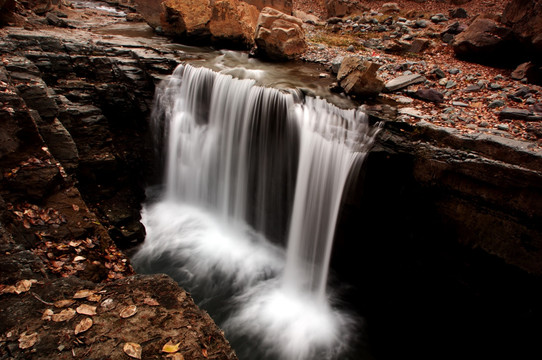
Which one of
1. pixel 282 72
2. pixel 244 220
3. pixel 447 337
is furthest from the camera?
pixel 282 72

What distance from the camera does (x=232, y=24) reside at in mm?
10719

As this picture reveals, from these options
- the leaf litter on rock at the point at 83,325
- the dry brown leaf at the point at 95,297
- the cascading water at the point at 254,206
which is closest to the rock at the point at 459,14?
the cascading water at the point at 254,206

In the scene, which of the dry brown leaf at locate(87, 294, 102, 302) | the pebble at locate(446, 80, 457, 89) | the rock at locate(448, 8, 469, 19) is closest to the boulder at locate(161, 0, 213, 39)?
the pebble at locate(446, 80, 457, 89)

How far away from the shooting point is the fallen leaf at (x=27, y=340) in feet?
6.21

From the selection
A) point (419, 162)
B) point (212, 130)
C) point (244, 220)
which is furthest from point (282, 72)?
point (419, 162)

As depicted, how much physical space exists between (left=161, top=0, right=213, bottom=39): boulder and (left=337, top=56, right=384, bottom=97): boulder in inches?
255

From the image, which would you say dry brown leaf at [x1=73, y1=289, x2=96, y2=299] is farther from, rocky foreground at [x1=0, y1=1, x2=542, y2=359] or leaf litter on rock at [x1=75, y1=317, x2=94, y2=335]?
leaf litter on rock at [x1=75, y1=317, x2=94, y2=335]

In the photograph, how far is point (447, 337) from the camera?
5602 mm

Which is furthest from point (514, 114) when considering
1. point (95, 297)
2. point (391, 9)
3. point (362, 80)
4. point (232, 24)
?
point (391, 9)

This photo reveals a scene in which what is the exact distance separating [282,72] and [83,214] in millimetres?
6828

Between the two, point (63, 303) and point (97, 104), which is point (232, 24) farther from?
point (63, 303)

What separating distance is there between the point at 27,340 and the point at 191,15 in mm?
11572

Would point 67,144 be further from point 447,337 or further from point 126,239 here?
point 447,337

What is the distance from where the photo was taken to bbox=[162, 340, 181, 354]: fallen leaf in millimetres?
1970
